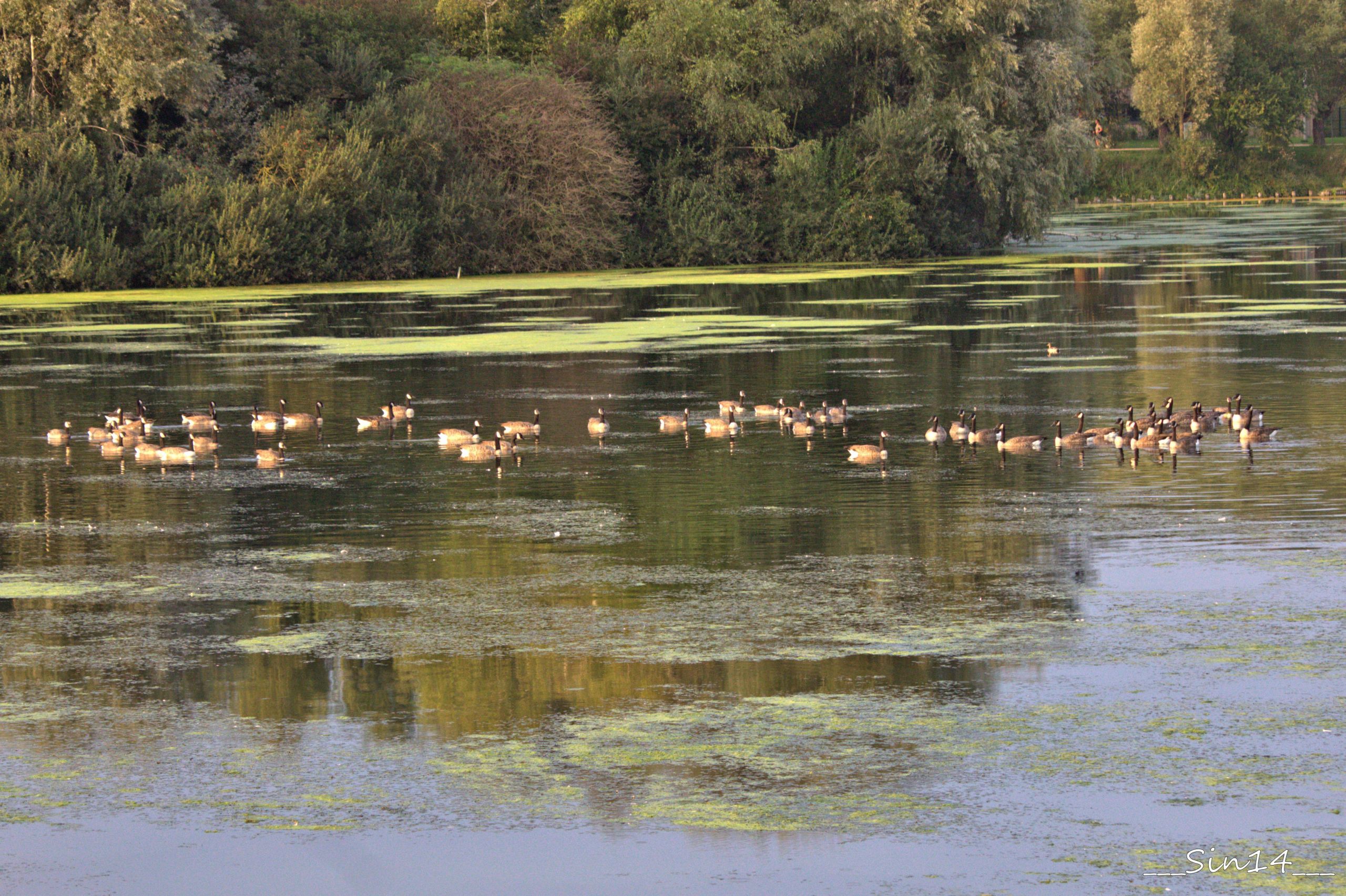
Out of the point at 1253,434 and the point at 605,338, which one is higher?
the point at 605,338

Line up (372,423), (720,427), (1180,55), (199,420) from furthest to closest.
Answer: (1180,55) < (372,423) < (199,420) < (720,427)

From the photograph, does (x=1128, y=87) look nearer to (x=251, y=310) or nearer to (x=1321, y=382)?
(x=251, y=310)

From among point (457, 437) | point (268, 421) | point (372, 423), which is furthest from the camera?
point (372, 423)

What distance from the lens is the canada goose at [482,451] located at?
1797cm

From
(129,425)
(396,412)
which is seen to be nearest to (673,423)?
(396,412)

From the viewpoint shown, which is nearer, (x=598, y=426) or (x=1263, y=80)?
(x=598, y=426)

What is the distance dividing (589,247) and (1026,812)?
47.2 m

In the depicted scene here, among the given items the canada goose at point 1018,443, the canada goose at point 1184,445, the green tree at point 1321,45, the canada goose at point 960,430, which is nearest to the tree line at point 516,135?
the canada goose at point 960,430

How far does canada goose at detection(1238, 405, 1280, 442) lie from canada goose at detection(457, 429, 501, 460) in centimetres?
713

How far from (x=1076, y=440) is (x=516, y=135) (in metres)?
37.4

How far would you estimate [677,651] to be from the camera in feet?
33.2

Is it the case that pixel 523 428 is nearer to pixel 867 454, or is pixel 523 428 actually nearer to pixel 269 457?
pixel 269 457

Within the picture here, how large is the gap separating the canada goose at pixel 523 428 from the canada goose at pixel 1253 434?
23.1 feet

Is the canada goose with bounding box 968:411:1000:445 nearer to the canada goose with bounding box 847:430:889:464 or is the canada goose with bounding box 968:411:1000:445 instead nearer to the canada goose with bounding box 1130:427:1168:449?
the canada goose with bounding box 847:430:889:464
